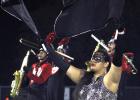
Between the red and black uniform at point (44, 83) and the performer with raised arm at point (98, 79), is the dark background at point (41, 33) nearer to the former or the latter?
the red and black uniform at point (44, 83)

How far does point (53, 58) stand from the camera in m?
5.55

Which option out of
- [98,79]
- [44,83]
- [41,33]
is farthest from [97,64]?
[41,33]

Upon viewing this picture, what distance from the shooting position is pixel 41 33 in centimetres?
1043

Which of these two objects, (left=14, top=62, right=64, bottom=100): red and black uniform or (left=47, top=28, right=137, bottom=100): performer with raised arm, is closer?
(left=47, top=28, right=137, bottom=100): performer with raised arm

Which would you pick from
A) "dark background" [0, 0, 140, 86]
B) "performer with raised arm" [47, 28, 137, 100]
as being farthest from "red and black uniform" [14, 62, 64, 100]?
"performer with raised arm" [47, 28, 137, 100]

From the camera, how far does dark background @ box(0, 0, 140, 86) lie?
32.8 feet

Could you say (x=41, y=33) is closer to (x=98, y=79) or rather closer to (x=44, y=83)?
(x=44, y=83)

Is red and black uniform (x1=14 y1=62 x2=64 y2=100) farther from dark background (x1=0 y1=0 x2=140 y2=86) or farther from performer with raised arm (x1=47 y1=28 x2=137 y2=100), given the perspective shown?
performer with raised arm (x1=47 y1=28 x2=137 y2=100)

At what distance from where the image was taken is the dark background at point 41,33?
9992 millimetres

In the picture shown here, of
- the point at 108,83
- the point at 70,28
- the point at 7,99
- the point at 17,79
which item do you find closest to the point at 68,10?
the point at 70,28

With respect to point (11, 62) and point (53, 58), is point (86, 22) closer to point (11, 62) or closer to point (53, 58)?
point (53, 58)

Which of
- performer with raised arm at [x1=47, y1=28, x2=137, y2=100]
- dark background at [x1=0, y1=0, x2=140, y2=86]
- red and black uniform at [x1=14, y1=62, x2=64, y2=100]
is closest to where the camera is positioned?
performer with raised arm at [x1=47, y1=28, x2=137, y2=100]

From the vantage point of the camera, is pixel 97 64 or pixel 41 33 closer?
pixel 97 64

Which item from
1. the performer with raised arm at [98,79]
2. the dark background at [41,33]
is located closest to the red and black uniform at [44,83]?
the dark background at [41,33]
